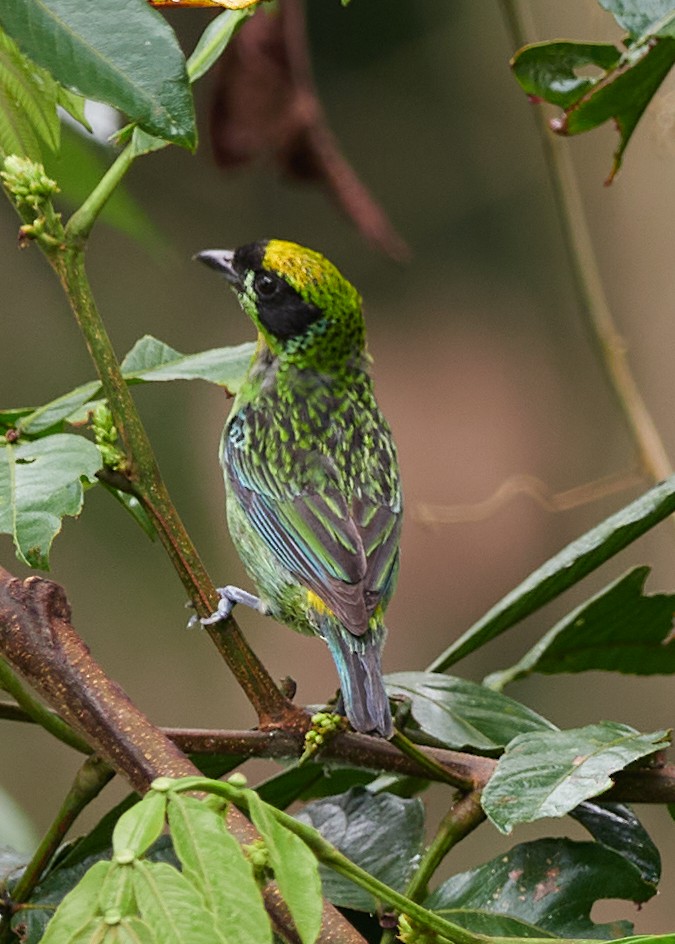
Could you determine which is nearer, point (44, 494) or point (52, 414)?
point (44, 494)

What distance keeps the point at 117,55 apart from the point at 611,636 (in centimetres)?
105

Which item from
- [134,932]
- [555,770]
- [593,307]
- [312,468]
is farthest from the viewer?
[593,307]

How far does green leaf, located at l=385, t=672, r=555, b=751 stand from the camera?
56.9 inches

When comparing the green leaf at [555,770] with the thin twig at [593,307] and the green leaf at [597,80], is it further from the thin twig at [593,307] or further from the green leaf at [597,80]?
the thin twig at [593,307]

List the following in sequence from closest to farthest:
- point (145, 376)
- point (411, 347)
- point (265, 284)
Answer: point (145, 376) → point (265, 284) → point (411, 347)

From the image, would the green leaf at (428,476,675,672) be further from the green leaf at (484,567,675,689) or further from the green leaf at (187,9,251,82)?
the green leaf at (187,9,251,82)

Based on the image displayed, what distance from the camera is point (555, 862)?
1338 millimetres

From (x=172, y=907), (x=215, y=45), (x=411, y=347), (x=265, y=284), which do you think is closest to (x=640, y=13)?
(x=215, y=45)

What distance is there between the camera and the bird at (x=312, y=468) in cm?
204

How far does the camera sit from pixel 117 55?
105 centimetres

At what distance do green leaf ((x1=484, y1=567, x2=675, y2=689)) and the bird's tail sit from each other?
0.18m

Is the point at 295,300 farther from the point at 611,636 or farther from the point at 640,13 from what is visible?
the point at 640,13

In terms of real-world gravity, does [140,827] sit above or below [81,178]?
below

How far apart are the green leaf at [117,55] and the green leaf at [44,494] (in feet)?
1.17
